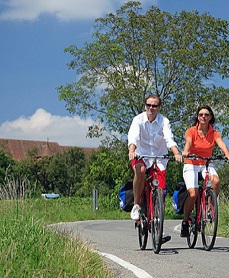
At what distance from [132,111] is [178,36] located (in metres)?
5.14

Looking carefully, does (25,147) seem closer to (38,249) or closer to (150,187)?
(150,187)

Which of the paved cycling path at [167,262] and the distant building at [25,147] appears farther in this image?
the distant building at [25,147]

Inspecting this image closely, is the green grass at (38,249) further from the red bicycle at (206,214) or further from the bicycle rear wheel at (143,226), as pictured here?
the red bicycle at (206,214)

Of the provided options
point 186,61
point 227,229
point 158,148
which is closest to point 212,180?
point 158,148

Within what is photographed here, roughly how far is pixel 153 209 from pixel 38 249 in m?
2.46

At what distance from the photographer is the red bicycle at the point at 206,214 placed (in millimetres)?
8672

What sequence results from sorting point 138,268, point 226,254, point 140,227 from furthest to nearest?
point 140,227
point 226,254
point 138,268

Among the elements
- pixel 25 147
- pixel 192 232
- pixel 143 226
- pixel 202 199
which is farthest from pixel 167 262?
pixel 25 147

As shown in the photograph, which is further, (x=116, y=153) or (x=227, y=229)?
(x=116, y=153)

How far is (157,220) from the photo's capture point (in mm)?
8531

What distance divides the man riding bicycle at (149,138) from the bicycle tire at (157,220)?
0.19 metres

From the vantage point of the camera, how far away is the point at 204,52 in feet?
128

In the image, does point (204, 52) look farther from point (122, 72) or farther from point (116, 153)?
point (116, 153)

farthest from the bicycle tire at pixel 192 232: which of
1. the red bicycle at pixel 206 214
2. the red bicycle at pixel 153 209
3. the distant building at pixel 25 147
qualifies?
the distant building at pixel 25 147
